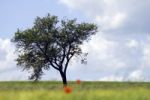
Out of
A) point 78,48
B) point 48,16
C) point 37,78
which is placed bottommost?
point 37,78

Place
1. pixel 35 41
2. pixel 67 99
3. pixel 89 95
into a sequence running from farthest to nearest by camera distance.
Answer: pixel 35 41 < pixel 89 95 < pixel 67 99

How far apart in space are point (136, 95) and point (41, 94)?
2367mm

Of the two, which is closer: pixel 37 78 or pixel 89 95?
pixel 89 95

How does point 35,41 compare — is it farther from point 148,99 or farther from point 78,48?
point 148,99

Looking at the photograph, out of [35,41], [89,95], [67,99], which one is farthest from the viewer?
[35,41]

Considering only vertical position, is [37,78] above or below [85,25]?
below

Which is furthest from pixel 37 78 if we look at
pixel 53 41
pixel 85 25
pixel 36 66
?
pixel 85 25

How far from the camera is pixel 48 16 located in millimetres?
76375

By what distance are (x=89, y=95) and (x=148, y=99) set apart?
4.71ft

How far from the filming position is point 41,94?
1094 centimetres

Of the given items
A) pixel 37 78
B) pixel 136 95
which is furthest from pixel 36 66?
pixel 136 95

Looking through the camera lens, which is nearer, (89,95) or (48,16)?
(89,95)

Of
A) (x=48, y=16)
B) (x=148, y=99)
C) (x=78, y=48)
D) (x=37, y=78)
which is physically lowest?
(x=148, y=99)

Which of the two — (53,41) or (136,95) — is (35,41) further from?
(136,95)
